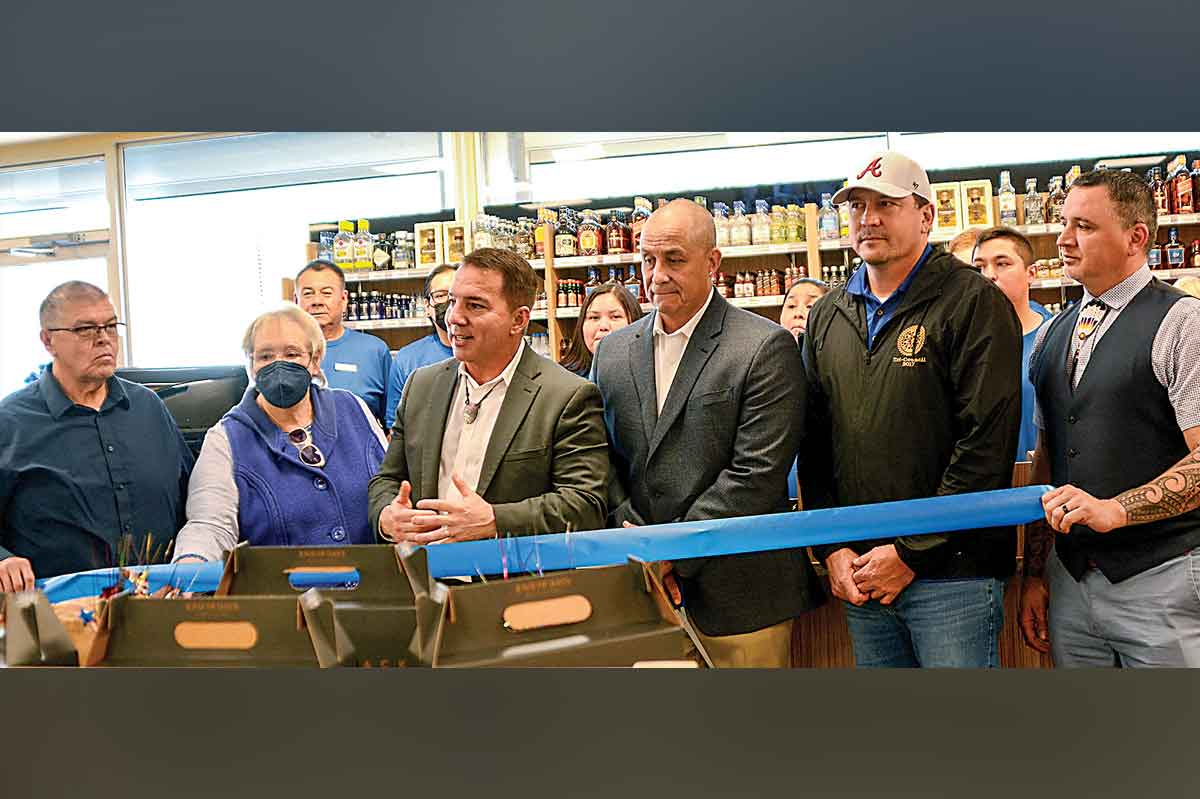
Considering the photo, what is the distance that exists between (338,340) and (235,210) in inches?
19.5

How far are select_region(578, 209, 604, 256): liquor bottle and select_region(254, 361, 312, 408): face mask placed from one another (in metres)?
0.81

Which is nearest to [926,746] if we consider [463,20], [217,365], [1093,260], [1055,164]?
[1093,260]

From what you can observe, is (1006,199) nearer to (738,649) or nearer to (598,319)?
(598,319)

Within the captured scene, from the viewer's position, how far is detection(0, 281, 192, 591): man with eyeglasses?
123 inches

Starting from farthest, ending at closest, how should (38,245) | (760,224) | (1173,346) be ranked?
(38,245) < (760,224) < (1173,346)

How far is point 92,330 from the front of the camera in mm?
3195

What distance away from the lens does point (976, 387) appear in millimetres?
2832

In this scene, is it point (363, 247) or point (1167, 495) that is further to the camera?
point (363, 247)

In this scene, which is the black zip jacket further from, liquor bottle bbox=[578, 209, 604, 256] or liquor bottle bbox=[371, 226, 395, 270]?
liquor bottle bbox=[371, 226, 395, 270]

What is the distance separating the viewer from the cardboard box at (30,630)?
3.07 meters

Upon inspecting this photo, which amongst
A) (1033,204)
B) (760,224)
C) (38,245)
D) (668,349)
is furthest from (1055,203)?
(38,245)

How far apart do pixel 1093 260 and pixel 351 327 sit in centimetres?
191

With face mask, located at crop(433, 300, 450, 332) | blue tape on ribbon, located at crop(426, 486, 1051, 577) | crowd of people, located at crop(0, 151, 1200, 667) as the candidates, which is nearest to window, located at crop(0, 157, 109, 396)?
crowd of people, located at crop(0, 151, 1200, 667)

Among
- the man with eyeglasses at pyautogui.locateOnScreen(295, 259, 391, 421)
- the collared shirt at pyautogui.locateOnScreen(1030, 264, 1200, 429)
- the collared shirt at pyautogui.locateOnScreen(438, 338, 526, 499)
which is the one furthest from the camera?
the man with eyeglasses at pyautogui.locateOnScreen(295, 259, 391, 421)
